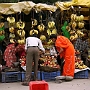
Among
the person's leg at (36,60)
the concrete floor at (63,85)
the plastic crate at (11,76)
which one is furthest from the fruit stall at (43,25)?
the person's leg at (36,60)

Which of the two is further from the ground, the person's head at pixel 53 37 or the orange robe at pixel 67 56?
the person's head at pixel 53 37

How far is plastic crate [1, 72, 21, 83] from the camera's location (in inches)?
391

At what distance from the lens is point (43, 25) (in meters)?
11.0

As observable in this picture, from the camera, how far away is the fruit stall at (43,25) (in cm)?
1007

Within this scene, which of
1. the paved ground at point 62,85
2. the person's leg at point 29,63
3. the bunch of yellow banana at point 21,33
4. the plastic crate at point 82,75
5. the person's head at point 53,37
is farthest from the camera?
the person's head at point 53,37

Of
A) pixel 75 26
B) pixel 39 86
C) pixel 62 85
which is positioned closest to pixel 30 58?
pixel 62 85

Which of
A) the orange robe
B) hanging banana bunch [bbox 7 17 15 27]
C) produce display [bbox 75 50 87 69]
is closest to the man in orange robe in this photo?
the orange robe

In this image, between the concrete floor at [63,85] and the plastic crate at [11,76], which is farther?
the plastic crate at [11,76]

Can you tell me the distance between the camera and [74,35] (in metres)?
11.1

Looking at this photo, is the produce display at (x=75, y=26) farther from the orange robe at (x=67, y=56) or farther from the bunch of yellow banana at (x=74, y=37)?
the orange robe at (x=67, y=56)

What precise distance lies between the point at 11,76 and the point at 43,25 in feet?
7.34

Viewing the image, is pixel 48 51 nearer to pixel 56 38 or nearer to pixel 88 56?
pixel 56 38

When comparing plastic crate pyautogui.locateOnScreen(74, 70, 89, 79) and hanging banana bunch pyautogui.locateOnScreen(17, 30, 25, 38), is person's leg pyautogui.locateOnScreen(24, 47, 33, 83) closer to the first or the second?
hanging banana bunch pyautogui.locateOnScreen(17, 30, 25, 38)

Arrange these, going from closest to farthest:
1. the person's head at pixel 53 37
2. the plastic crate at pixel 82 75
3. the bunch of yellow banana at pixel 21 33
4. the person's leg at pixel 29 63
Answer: the person's leg at pixel 29 63, the plastic crate at pixel 82 75, the bunch of yellow banana at pixel 21 33, the person's head at pixel 53 37
